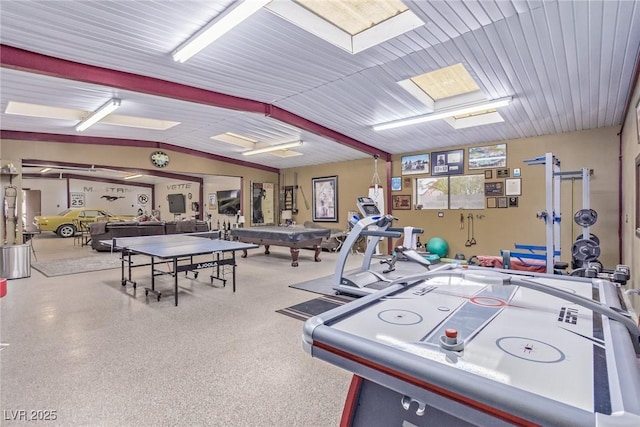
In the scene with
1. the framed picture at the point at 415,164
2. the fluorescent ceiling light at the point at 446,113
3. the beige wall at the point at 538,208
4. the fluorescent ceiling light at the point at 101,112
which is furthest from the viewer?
the framed picture at the point at 415,164

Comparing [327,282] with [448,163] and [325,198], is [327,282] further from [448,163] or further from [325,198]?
[325,198]

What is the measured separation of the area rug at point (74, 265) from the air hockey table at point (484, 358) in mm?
6855

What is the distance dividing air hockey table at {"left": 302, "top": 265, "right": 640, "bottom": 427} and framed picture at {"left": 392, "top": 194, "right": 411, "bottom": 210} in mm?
6689

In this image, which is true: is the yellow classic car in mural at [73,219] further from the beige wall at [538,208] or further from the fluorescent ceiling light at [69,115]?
the beige wall at [538,208]

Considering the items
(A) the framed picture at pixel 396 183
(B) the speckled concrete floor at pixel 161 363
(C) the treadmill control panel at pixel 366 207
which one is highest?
(A) the framed picture at pixel 396 183

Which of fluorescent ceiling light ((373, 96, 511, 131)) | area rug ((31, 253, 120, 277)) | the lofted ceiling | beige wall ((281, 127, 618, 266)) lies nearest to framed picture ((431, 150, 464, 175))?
beige wall ((281, 127, 618, 266))

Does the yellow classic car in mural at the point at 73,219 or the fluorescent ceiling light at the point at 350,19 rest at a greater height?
the fluorescent ceiling light at the point at 350,19

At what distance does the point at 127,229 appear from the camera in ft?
30.8

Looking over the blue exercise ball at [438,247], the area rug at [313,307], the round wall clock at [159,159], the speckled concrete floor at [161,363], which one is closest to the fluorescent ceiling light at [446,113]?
the blue exercise ball at [438,247]

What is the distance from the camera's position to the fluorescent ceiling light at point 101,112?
5228mm

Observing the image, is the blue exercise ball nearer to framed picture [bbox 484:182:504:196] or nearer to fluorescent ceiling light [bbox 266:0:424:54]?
framed picture [bbox 484:182:504:196]

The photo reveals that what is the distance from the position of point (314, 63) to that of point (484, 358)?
3742mm

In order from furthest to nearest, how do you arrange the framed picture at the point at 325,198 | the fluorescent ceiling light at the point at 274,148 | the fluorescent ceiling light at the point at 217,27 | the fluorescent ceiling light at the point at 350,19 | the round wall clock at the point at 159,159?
the framed picture at the point at 325,198, the round wall clock at the point at 159,159, the fluorescent ceiling light at the point at 274,148, the fluorescent ceiling light at the point at 350,19, the fluorescent ceiling light at the point at 217,27

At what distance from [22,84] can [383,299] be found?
5811 millimetres
